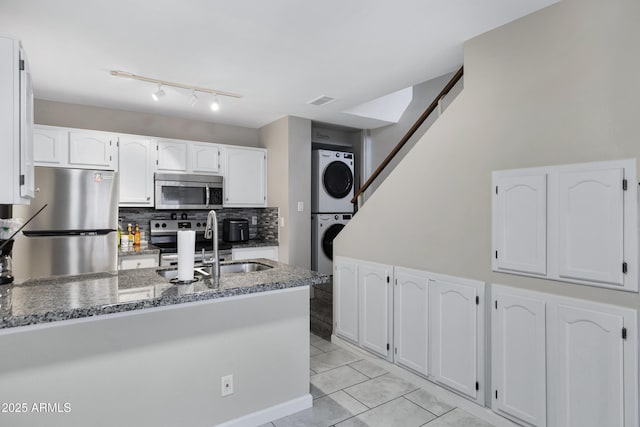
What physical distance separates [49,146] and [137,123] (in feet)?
3.18

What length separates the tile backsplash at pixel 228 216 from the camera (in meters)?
4.35

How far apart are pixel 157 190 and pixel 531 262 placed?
3758mm

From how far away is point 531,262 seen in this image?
2.06m

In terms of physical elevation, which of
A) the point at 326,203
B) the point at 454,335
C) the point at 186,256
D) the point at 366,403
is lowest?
the point at 366,403

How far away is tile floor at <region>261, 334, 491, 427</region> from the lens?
228 centimetres

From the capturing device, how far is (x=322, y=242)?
4941 mm

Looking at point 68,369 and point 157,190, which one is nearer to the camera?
point 68,369

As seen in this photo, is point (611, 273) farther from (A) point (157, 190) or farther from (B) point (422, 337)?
(A) point (157, 190)

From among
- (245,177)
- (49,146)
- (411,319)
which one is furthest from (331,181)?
(49,146)

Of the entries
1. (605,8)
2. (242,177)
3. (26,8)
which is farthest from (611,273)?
(242,177)

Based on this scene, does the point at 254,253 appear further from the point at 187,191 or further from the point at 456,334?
the point at 456,334

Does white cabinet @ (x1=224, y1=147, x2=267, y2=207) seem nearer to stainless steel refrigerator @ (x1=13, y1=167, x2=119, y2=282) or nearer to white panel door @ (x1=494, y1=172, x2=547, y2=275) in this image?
stainless steel refrigerator @ (x1=13, y1=167, x2=119, y2=282)

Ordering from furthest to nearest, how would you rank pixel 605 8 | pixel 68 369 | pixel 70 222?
pixel 70 222, pixel 605 8, pixel 68 369

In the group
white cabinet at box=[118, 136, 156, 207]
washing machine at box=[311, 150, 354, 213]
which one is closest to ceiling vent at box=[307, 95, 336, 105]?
washing machine at box=[311, 150, 354, 213]
